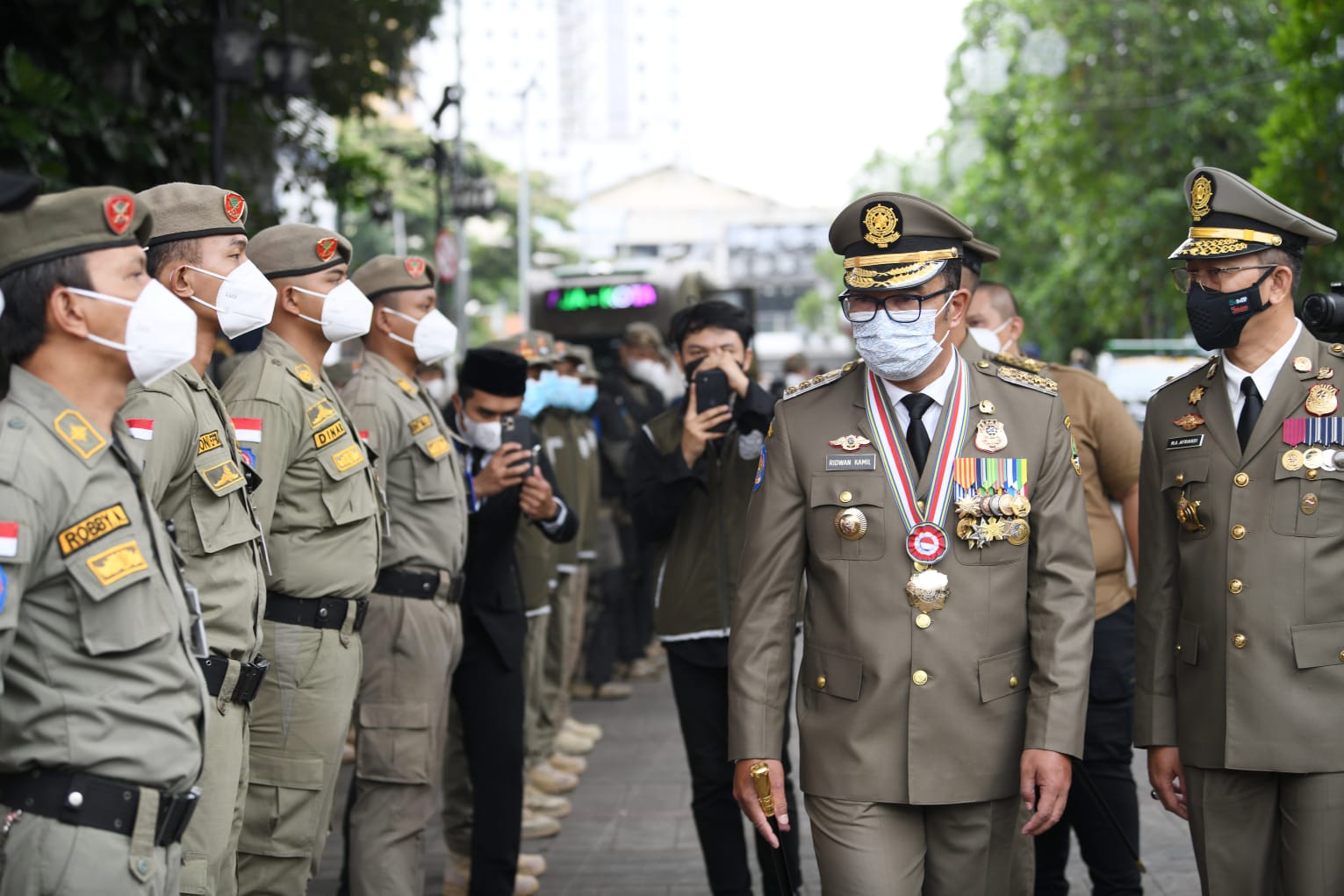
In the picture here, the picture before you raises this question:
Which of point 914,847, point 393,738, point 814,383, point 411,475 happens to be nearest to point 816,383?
point 814,383

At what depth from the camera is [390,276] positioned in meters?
5.96

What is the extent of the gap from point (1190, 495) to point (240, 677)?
8.50 feet

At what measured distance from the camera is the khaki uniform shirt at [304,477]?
15.7 feet

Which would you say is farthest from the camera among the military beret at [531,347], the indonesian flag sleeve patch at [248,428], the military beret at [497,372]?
the military beret at [531,347]

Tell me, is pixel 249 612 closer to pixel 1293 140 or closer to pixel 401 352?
pixel 401 352

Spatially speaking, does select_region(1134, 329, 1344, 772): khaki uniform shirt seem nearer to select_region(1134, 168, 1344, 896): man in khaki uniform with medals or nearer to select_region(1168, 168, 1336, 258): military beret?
select_region(1134, 168, 1344, 896): man in khaki uniform with medals

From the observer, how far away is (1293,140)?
55.5 ft

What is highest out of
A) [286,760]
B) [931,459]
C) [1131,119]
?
[1131,119]

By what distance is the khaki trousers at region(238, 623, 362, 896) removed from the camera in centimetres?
480

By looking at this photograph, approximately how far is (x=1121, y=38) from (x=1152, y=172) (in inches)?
106

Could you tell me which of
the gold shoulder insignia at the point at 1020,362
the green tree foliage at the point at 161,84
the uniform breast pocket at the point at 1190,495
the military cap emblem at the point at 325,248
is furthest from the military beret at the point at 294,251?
the green tree foliage at the point at 161,84

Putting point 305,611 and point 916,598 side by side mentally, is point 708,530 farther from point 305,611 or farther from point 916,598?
point 916,598

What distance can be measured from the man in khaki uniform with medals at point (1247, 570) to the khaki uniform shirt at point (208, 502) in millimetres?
2482

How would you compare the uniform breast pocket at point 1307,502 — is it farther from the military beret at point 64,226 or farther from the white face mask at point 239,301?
the military beret at point 64,226
